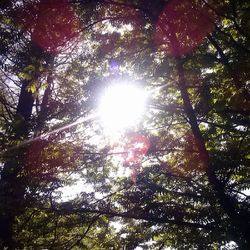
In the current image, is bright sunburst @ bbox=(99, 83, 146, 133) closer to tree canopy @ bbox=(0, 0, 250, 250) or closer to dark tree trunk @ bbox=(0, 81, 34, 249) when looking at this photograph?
tree canopy @ bbox=(0, 0, 250, 250)

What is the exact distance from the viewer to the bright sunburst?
18.1 ft

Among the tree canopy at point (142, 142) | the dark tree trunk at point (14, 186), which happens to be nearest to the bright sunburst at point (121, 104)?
the tree canopy at point (142, 142)

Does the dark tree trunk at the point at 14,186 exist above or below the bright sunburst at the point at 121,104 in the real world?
below

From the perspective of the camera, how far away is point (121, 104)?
5.77 m

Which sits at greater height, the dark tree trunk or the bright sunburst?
the bright sunburst

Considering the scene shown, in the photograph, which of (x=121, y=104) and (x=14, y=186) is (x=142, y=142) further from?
(x=14, y=186)

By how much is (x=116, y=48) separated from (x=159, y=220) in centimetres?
378

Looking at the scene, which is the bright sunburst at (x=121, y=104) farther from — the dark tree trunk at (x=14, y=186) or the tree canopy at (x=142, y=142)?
the dark tree trunk at (x=14, y=186)

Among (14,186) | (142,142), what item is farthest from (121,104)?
(14,186)

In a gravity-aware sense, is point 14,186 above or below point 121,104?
below

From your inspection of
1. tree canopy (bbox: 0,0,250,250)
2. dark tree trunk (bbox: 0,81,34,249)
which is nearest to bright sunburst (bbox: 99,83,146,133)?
tree canopy (bbox: 0,0,250,250)

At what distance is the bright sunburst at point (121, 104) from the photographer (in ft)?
18.1

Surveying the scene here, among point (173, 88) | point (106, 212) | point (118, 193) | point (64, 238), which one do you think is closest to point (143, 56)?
point (173, 88)

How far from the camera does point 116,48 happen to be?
22.3 feet
